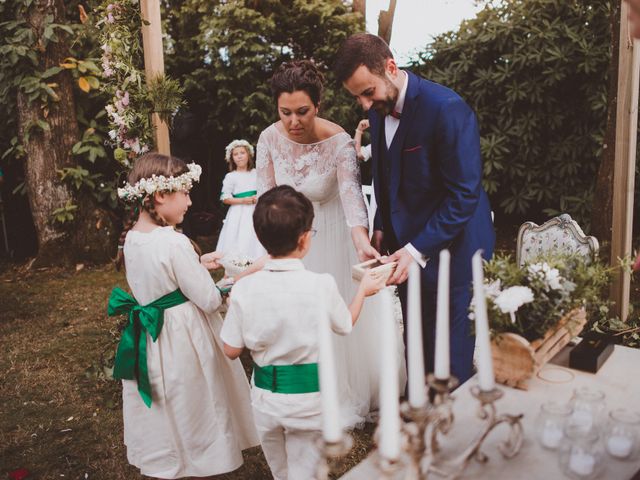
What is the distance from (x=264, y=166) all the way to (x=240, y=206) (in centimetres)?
379

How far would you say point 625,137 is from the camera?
386 cm

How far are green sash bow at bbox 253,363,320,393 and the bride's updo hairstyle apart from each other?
4.63 ft

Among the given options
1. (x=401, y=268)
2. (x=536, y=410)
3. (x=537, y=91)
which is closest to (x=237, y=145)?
(x=537, y=91)

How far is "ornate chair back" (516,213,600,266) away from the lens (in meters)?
3.26

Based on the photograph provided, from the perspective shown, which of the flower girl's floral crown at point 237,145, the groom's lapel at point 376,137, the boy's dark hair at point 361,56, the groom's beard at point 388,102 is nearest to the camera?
the boy's dark hair at point 361,56

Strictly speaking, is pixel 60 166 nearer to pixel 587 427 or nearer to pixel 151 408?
pixel 151 408

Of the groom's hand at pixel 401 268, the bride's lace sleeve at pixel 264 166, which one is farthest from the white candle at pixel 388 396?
the bride's lace sleeve at pixel 264 166

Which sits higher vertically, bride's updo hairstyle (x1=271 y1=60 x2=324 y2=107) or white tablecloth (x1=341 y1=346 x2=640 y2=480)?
bride's updo hairstyle (x1=271 y1=60 x2=324 y2=107)

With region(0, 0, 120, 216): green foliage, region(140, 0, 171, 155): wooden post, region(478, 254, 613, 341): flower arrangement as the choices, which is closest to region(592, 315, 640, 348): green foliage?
region(478, 254, 613, 341): flower arrangement

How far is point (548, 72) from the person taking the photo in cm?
→ 655

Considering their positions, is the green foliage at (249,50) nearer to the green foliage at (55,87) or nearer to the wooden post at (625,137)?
the green foliage at (55,87)

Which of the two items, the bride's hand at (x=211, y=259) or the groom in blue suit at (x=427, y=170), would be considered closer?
the groom in blue suit at (x=427, y=170)

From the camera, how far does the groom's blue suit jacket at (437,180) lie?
2.43m

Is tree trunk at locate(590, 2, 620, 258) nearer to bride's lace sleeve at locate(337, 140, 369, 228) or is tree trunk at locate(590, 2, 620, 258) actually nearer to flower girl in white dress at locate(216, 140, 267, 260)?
bride's lace sleeve at locate(337, 140, 369, 228)
